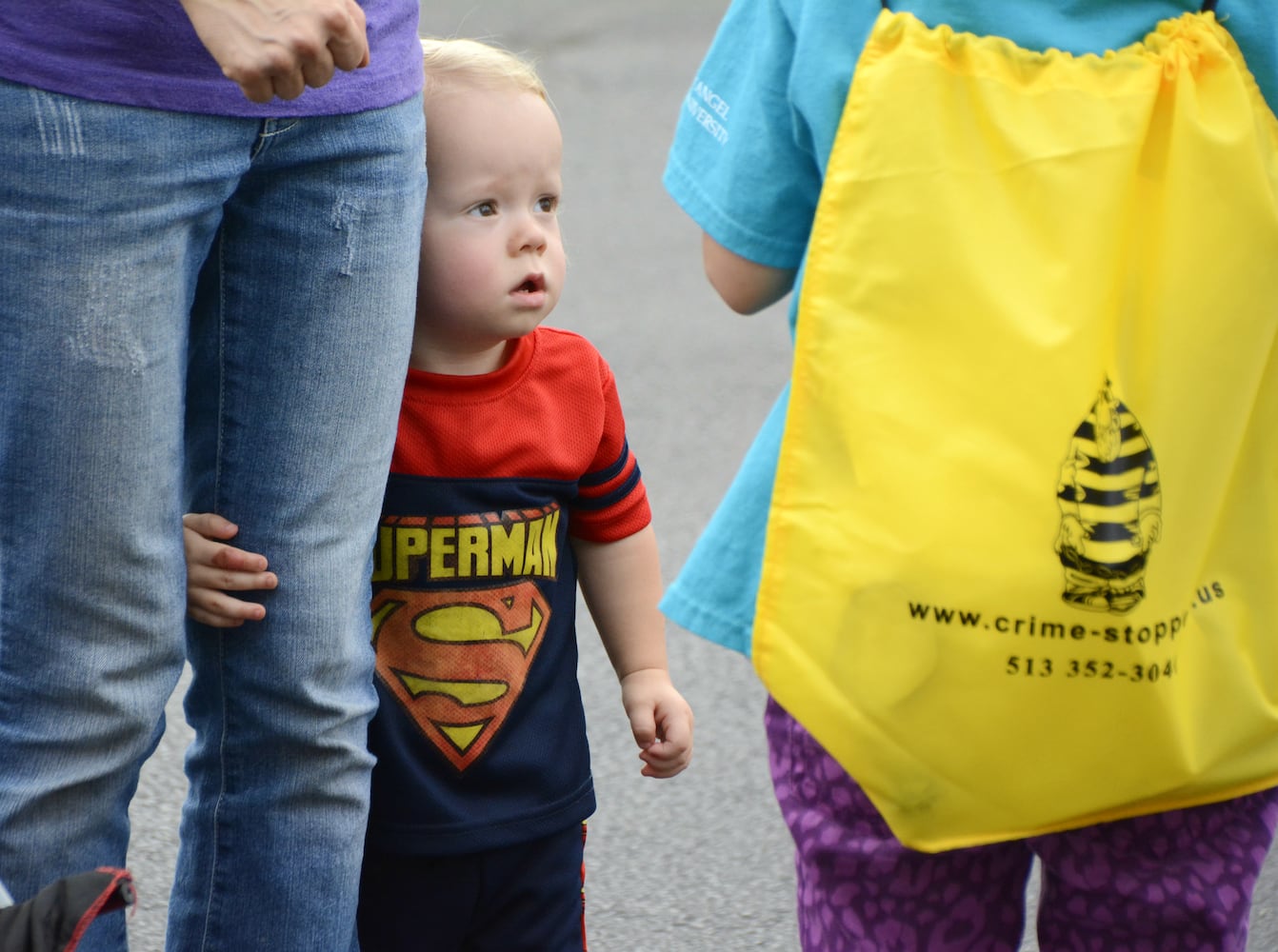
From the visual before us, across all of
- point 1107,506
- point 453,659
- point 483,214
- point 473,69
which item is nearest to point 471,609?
point 453,659

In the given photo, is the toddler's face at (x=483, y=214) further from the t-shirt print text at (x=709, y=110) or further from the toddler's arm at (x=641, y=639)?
the toddler's arm at (x=641, y=639)

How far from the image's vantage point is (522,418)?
1.90m

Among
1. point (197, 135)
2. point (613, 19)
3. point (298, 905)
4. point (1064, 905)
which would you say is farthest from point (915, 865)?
point (613, 19)

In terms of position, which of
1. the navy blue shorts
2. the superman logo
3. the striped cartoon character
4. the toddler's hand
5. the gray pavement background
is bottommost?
the gray pavement background

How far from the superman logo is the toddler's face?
0.28 meters

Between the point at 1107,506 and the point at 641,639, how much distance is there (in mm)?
688

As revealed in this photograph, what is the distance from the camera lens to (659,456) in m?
4.39

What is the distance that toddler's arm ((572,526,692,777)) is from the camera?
2.04m

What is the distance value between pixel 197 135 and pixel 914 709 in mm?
792

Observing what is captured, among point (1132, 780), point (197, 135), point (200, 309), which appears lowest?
point (1132, 780)

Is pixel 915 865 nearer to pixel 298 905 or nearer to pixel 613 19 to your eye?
pixel 298 905

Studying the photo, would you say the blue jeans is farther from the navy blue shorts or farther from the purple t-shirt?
the navy blue shorts

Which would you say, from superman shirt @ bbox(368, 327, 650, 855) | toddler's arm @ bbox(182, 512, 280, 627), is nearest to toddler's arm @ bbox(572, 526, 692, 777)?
superman shirt @ bbox(368, 327, 650, 855)

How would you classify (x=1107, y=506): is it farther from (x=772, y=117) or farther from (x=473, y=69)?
(x=473, y=69)
